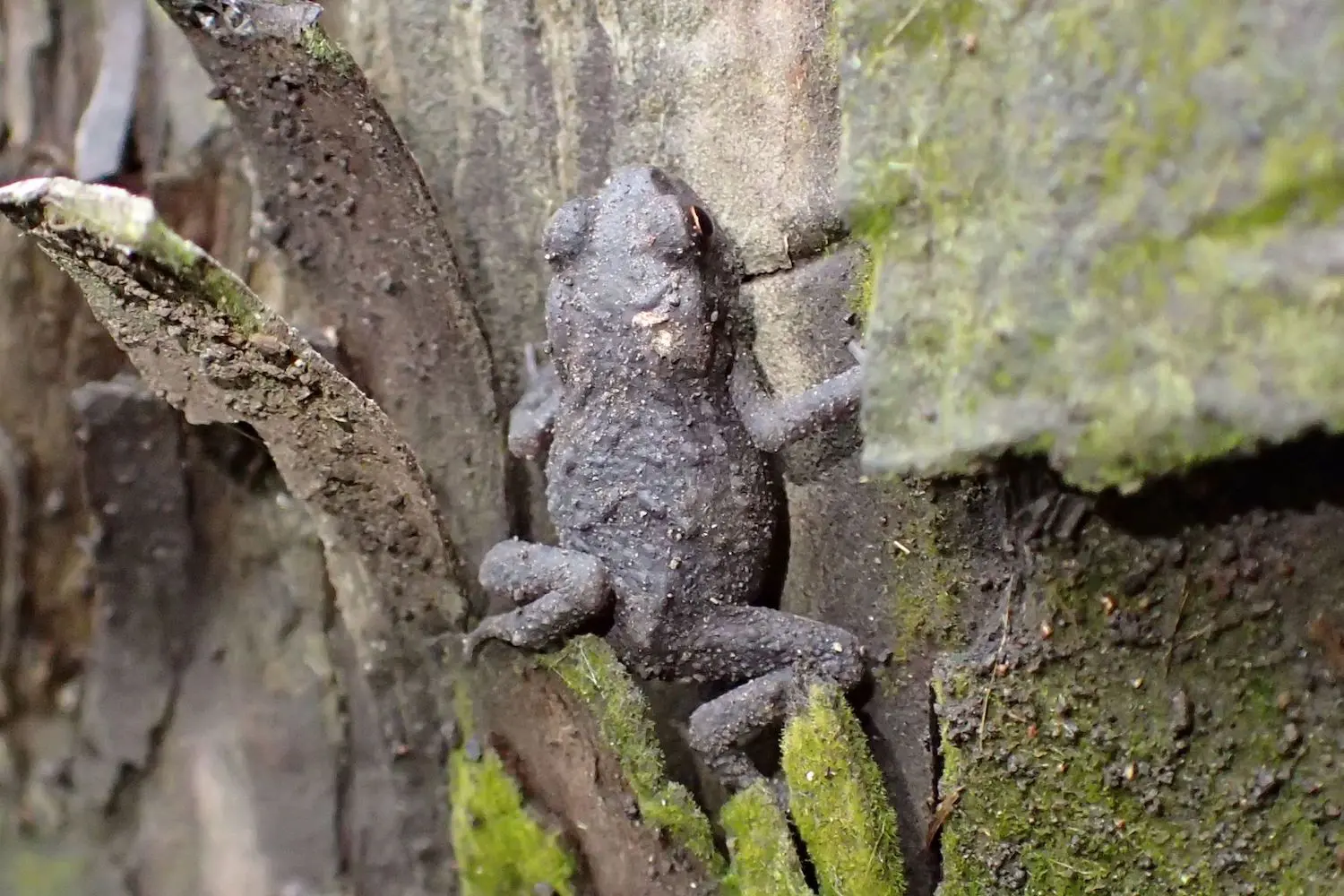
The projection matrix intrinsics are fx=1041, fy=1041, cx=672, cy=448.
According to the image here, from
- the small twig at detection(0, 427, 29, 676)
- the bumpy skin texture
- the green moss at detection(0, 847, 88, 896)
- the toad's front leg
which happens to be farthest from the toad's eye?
the green moss at detection(0, 847, 88, 896)

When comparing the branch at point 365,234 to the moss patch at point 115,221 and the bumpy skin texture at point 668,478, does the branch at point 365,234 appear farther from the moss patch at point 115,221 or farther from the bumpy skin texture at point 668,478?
the moss patch at point 115,221

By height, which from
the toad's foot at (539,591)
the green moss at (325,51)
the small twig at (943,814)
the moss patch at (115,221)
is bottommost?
the small twig at (943,814)

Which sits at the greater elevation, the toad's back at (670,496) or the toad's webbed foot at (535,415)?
the toad's webbed foot at (535,415)

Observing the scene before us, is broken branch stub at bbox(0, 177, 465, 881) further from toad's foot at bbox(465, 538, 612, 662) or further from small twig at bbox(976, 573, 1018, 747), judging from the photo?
small twig at bbox(976, 573, 1018, 747)

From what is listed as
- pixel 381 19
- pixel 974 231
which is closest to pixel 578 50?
pixel 381 19

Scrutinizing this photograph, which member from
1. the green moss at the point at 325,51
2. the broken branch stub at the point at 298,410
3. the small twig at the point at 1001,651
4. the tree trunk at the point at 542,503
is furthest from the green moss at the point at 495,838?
the green moss at the point at 325,51

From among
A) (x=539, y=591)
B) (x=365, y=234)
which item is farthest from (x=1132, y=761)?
(x=365, y=234)

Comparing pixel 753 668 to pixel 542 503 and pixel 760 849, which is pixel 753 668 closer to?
pixel 760 849
